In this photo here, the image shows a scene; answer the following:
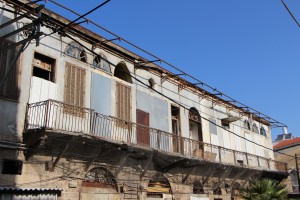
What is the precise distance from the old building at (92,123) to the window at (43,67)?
0.04 meters

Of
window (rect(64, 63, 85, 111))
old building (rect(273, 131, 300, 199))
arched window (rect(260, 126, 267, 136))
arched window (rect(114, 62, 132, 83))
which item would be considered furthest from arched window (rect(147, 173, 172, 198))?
old building (rect(273, 131, 300, 199))

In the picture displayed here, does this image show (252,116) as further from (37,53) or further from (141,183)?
(37,53)

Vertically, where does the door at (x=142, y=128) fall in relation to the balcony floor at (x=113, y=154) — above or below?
above

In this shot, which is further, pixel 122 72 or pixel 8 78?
pixel 122 72

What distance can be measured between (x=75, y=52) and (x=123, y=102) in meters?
3.11

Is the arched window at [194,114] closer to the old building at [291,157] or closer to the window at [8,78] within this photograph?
the window at [8,78]

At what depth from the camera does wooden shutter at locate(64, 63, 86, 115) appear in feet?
45.9

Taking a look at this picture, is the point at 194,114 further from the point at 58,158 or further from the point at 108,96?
the point at 58,158

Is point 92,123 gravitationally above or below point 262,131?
below

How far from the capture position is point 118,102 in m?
16.1

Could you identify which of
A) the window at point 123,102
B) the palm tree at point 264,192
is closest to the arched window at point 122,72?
the window at point 123,102

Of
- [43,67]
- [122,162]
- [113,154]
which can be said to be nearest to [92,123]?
[113,154]

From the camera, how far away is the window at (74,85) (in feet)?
45.9

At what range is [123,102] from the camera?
1633 cm
